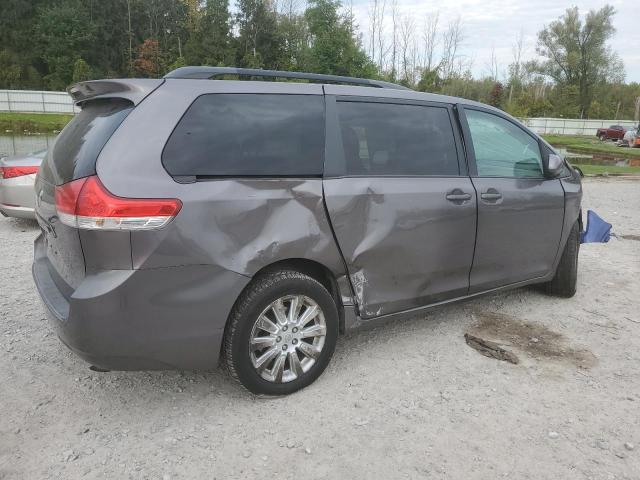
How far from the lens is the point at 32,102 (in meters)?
40.3

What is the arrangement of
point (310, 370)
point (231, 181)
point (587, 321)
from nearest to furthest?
1. point (231, 181)
2. point (310, 370)
3. point (587, 321)

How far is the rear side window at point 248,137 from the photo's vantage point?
2697 millimetres

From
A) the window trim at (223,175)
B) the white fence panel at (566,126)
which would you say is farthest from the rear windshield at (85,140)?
the white fence panel at (566,126)

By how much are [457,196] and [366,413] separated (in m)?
1.56

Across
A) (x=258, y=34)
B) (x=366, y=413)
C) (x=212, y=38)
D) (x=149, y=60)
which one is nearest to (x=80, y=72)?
(x=149, y=60)

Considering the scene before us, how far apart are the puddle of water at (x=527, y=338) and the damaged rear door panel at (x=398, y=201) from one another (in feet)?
1.46

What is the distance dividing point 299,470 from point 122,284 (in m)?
1.19

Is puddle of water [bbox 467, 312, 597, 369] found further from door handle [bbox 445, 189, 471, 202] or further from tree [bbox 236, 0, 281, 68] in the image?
tree [bbox 236, 0, 281, 68]

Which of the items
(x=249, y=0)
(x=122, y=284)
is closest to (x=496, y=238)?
(x=122, y=284)

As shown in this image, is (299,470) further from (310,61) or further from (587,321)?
(310,61)

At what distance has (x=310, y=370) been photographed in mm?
3166

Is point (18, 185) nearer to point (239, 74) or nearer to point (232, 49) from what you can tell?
point (239, 74)

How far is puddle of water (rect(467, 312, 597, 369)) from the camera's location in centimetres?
367

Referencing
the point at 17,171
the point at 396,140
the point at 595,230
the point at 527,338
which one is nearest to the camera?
the point at 396,140
